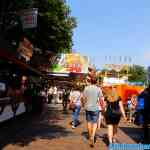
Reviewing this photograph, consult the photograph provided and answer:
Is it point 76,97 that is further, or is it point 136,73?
point 136,73

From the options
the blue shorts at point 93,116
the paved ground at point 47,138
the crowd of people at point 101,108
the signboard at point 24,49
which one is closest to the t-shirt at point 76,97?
the paved ground at point 47,138

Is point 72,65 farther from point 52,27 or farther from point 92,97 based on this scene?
point 92,97

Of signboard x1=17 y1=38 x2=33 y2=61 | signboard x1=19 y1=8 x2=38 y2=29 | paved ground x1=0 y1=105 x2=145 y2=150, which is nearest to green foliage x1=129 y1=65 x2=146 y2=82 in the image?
signboard x1=17 y1=38 x2=33 y2=61

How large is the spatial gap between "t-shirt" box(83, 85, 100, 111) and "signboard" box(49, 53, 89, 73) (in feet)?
93.4

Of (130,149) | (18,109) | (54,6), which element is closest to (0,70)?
(18,109)

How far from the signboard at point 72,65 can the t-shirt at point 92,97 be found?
2846 centimetres

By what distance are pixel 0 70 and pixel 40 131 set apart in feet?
10.4

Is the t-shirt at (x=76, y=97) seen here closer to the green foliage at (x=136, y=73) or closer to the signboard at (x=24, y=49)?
the signboard at (x=24, y=49)

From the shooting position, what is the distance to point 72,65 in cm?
4238

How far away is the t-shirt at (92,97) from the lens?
12.9m

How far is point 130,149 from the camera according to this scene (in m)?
7.86

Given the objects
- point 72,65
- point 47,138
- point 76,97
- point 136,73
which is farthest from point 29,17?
point 136,73

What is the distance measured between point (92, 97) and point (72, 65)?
29.4 metres

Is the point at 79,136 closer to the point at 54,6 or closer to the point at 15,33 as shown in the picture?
the point at 15,33
